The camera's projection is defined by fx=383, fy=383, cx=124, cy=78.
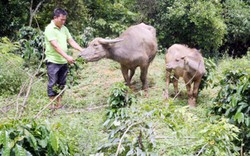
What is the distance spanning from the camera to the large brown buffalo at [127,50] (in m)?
6.81

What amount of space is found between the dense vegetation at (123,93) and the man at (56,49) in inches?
13.1

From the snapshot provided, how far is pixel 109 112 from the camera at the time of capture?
209 inches

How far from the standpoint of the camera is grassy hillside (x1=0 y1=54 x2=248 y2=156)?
9.65 ft

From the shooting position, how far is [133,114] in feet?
10.0

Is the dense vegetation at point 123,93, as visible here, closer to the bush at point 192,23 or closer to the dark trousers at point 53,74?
the bush at point 192,23

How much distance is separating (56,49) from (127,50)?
1825 millimetres

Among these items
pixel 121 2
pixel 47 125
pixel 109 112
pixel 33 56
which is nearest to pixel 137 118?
pixel 47 125

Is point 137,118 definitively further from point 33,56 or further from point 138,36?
point 33,56

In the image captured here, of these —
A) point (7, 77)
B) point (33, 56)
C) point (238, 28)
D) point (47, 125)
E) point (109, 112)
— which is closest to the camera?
point (47, 125)

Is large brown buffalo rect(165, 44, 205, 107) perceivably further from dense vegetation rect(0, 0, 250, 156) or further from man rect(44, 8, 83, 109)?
man rect(44, 8, 83, 109)

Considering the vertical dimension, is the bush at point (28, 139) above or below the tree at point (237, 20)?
above

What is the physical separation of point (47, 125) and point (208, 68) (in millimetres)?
4935

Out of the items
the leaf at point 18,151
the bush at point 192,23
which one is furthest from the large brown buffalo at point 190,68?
the bush at point 192,23

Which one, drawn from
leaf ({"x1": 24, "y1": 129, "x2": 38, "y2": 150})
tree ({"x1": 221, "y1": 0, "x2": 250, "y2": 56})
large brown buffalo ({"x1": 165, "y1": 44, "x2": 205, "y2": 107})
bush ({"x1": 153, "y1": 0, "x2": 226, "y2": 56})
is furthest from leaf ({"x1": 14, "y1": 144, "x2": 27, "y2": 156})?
tree ({"x1": 221, "y1": 0, "x2": 250, "y2": 56})
